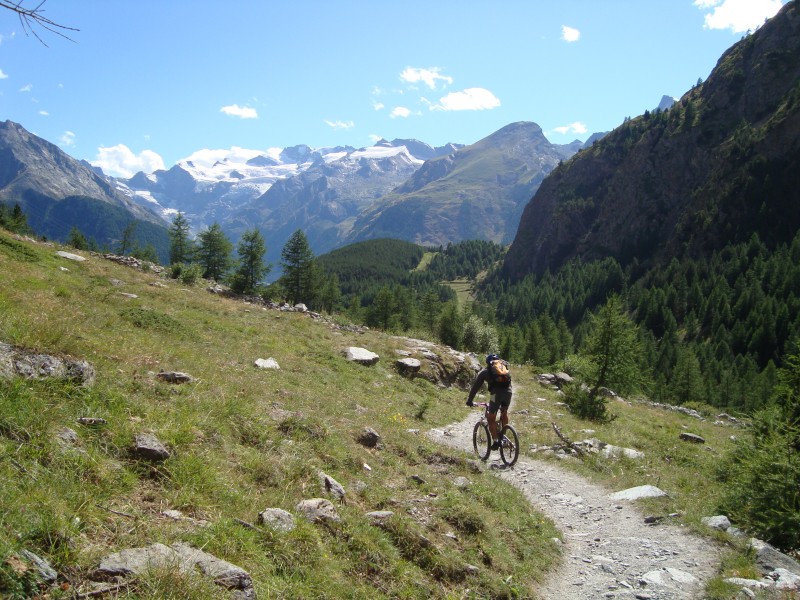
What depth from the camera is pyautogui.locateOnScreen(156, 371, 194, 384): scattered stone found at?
10648 millimetres

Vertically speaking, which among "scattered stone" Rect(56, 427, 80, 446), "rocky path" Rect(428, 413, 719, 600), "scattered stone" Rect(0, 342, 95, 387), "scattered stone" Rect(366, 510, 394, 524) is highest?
"scattered stone" Rect(0, 342, 95, 387)

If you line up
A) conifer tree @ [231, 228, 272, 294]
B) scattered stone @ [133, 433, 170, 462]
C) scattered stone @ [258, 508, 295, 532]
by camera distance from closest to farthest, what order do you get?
scattered stone @ [258, 508, 295, 532] < scattered stone @ [133, 433, 170, 462] < conifer tree @ [231, 228, 272, 294]

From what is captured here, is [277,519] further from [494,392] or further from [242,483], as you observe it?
[494,392]

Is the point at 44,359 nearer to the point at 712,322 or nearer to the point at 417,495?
the point at 417,495

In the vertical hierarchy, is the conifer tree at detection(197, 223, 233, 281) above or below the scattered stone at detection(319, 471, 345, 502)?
above

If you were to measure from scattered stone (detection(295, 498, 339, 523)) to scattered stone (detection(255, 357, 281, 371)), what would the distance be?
33.4 ft

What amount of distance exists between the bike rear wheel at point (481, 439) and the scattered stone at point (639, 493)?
11.9 ft

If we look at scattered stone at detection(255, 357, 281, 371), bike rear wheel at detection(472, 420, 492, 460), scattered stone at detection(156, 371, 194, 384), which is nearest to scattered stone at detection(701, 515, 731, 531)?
bike rear wheel at detection(472, 420, 492, 460)

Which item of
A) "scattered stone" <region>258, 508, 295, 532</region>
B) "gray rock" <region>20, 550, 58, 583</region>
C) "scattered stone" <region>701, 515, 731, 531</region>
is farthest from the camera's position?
"scattered stone" <region>701, 515, 731, 531</region>

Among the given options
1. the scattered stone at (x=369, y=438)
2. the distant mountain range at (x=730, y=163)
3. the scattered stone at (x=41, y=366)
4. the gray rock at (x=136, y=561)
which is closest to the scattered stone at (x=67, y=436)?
the scattered stone at (x=41, y=366)

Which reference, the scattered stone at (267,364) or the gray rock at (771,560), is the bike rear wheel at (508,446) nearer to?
the gray rock at (771,560)

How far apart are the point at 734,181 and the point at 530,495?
18808cm

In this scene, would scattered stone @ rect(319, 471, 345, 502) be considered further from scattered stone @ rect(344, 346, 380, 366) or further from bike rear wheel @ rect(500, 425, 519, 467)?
scattered stone @ rect(344, 346, 380, 366)

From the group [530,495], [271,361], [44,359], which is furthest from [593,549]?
[271,361]
